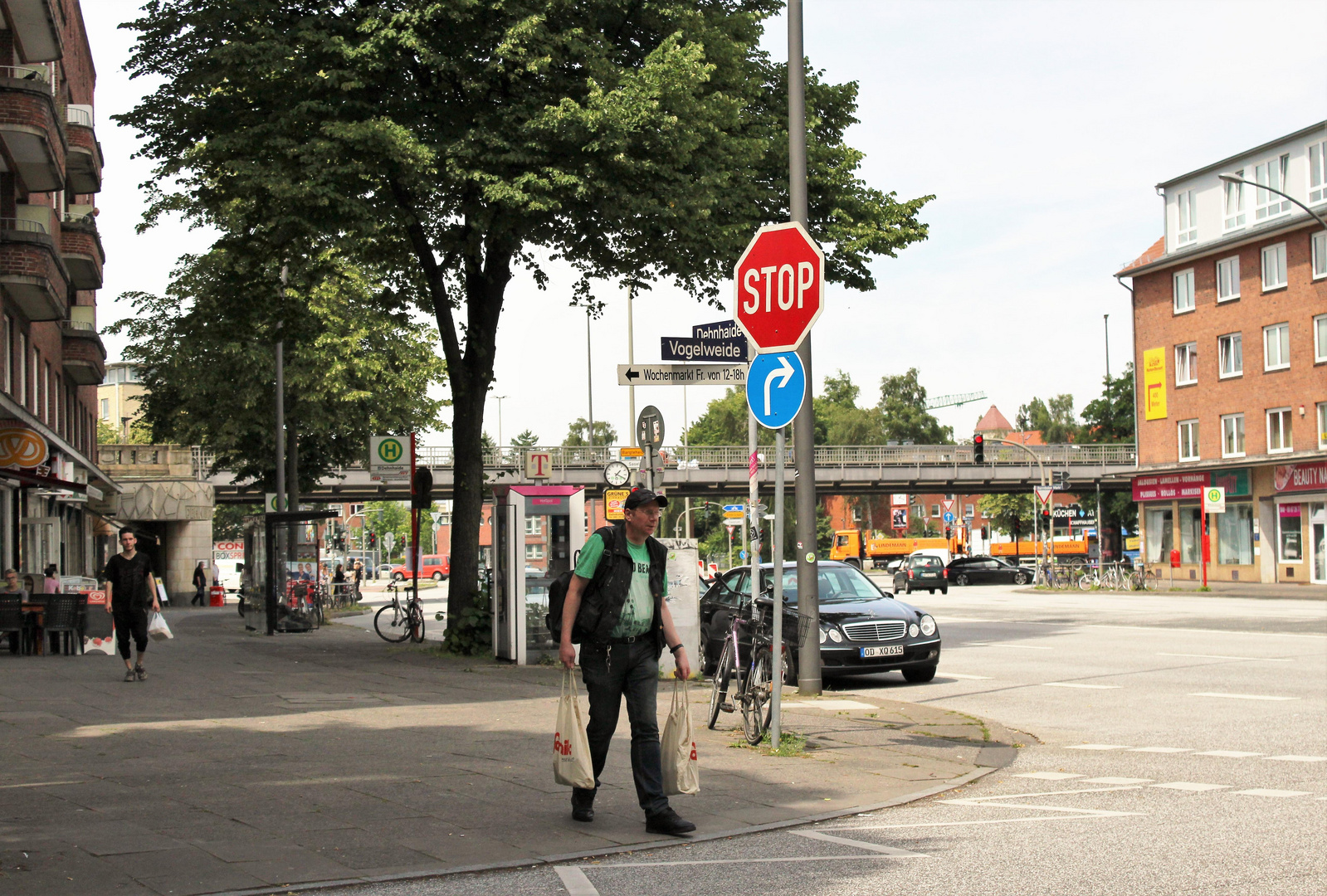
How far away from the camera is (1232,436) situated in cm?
5097

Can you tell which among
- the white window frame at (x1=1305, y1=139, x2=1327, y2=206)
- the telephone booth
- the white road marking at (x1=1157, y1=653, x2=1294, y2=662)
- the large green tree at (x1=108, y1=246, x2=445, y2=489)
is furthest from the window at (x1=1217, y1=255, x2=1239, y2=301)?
the telephone booth

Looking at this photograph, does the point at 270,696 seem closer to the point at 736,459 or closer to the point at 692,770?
the point at 692,770

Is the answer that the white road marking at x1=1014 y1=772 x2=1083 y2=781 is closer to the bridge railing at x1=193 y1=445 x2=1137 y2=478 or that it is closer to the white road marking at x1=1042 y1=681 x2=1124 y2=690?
the white road marking at x1=1042 y1=681 x2=1124 y2=690

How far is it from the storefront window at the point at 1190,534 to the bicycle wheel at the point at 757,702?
45908 mm

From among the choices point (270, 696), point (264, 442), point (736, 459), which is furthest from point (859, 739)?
point (736, 459)

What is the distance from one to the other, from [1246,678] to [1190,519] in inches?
1585

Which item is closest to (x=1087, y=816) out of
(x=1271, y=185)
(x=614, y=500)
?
(x=614, y=500)

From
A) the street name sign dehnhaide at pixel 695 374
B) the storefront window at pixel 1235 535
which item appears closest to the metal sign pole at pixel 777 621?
the street name sign dehnhaide at pixel 695 374

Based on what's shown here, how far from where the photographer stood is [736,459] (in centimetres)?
6794

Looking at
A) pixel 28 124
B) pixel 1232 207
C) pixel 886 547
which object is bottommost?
pixel 886 547

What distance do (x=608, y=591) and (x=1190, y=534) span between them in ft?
166

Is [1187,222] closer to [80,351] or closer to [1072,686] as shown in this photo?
[80,351]

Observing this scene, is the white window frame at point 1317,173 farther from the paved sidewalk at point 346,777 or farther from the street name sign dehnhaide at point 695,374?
the paved sidewalk at point 346,777

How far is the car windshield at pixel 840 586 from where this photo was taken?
55.9 feet
